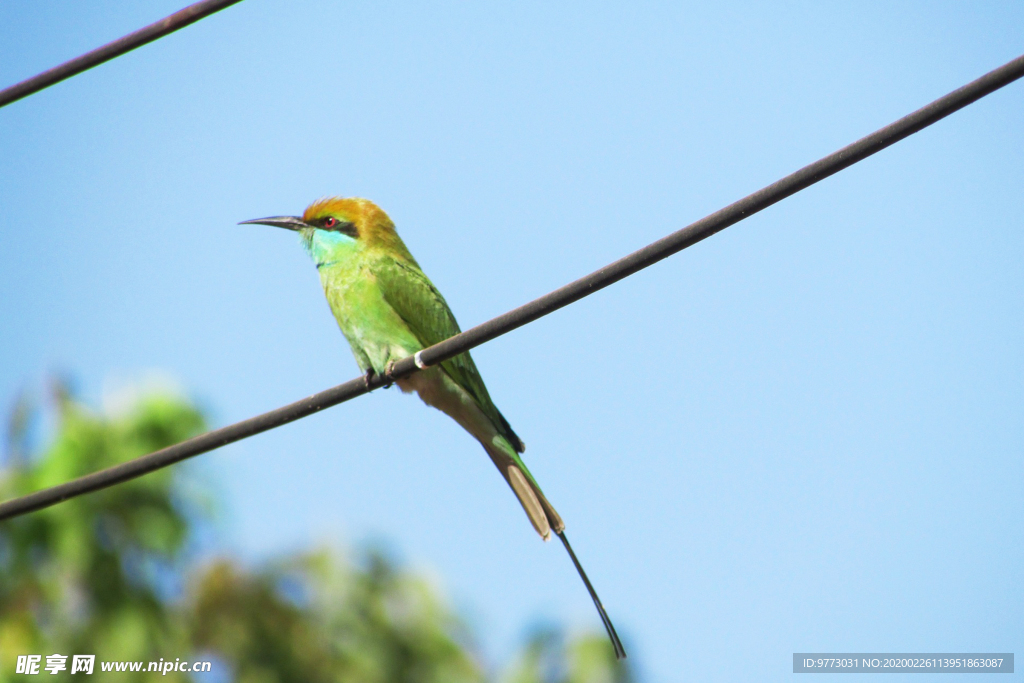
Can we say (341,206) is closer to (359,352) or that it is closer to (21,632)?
(359,352)

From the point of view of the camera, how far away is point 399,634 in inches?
206

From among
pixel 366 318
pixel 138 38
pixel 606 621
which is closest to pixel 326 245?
pixel 366 318

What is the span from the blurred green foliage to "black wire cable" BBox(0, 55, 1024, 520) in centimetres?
268

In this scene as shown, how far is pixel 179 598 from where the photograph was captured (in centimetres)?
504

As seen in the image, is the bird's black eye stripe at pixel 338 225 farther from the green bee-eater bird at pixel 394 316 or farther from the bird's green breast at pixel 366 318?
the bird's green breast at pixel 366 318

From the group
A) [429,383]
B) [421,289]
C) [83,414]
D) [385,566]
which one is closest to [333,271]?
[421,289]

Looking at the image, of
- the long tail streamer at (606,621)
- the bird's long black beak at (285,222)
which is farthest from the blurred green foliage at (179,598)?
the long tail streamer at (606,621)

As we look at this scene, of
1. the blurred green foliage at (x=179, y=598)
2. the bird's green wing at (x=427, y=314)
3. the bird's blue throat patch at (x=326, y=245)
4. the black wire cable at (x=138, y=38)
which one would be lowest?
the blurred green foliage at (x=179, y=598)

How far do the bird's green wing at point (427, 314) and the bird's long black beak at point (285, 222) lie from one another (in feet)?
1.62

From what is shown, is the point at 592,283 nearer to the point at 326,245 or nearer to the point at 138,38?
the point at 138,38

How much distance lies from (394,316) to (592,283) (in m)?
1.87

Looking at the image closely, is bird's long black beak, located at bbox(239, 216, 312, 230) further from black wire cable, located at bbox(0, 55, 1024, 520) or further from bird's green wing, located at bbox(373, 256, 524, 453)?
black wire cable, located at bbox(0, 55, 1024, 520)

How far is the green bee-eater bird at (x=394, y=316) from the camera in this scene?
3.28 m

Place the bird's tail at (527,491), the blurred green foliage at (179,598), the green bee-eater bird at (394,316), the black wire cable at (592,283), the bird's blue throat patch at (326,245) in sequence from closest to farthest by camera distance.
Answer: the black wire cable at (592,283) → the bird's tail at (527,491) → the green bee-eater bird at (394,316) → the bird's blue throat patch at (326,245) → the blurred green foliage at (179,598)
